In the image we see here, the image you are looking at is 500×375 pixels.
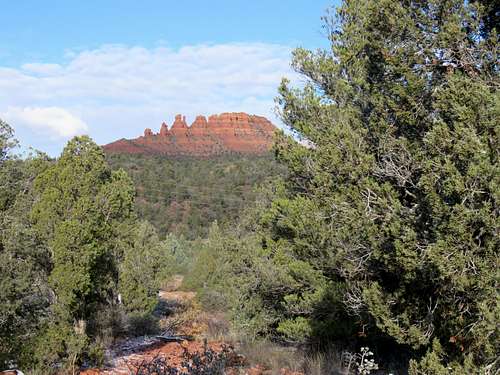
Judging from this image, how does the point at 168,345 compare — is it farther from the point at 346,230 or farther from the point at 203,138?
the point at 203,138

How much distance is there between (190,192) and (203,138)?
5552 cm

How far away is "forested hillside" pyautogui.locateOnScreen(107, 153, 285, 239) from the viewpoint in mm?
54562

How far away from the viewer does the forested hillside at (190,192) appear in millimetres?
54562

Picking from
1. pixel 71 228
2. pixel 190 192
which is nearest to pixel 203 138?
pixel 190 192

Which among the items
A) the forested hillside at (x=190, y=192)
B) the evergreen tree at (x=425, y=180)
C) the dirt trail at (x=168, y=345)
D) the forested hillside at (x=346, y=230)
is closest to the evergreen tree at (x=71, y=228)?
the forested hillside at (x=346, y=230)

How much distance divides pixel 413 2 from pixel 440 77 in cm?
84

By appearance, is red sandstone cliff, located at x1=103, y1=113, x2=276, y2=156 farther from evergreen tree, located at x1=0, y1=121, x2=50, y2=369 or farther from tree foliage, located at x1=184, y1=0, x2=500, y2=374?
tree foliage, located at x1=184, y1=0, x2=500, y2=374

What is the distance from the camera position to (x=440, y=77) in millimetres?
5117

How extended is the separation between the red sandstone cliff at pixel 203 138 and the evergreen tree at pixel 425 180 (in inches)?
3001

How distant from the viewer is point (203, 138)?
11631cm

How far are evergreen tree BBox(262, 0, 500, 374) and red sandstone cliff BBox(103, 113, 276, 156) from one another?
76.2 metres

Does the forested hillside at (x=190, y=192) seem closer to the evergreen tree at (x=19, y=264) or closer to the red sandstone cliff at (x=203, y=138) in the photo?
the red sandstone cliff at (x=203, y=138)

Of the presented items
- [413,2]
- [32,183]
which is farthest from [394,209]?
[32,183]

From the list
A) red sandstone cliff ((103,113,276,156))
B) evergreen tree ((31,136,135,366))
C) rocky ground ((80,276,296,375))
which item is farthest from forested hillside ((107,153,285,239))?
evergreen tree ((31,136,135,366))
